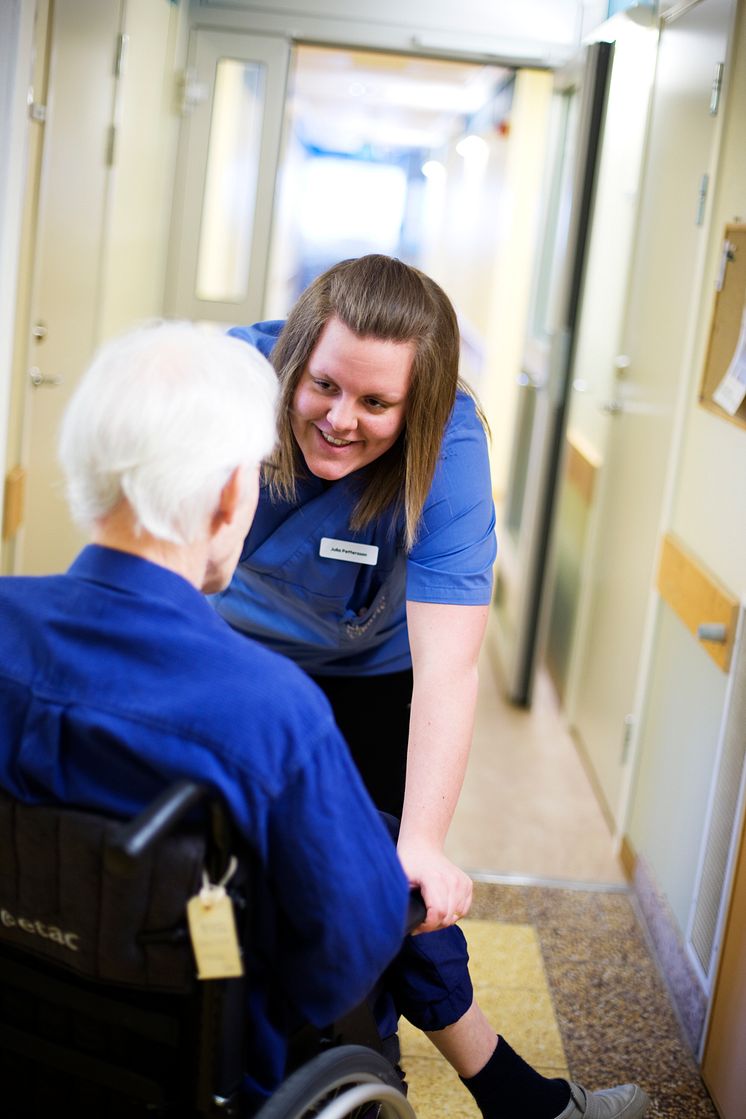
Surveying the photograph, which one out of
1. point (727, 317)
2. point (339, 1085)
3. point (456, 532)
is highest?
point (727, 317)

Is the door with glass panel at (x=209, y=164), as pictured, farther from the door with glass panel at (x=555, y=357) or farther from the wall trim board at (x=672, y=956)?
the wall trim board at (x=672, y=956)

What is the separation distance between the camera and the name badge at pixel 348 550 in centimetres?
178

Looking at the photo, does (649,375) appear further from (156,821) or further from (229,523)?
(156,821)

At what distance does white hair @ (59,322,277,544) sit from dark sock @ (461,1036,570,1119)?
951mm

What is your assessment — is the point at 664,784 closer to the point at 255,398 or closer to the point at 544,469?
the point at 544,469

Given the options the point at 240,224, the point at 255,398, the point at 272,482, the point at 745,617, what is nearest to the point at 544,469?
the point at 745,617

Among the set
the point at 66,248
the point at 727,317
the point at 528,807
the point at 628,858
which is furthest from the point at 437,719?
the point at 66,248

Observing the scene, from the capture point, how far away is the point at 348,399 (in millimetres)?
1620

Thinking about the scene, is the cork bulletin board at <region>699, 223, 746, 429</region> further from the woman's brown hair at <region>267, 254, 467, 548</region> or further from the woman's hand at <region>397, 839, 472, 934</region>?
the woman's hand at <region>397, 839, 472, 934</region>

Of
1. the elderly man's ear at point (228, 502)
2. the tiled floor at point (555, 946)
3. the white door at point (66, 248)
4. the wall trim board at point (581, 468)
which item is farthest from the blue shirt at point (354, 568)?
the wall trim board at point (581, 468)

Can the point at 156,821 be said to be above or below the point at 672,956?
above

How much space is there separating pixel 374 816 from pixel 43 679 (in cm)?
34

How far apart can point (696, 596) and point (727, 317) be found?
0.61 metres

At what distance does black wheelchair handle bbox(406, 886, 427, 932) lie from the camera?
4.23ft
